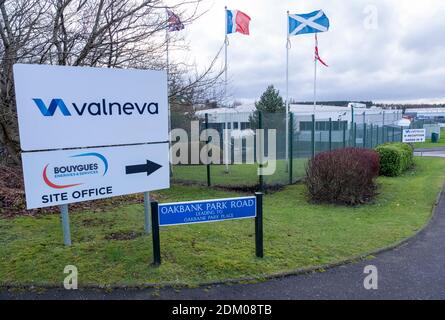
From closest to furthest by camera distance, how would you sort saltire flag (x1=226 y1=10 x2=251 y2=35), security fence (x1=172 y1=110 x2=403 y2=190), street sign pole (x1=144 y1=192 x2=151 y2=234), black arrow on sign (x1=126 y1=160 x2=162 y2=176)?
black arrow on sign (x1=126 y1=160 x2=162 y2=176)
street sign pole (x1=144 y1=192 x2=151 y2=234)
security fence (x1=172 y1=110 x2=403 y2=190)
saltire flag (x1=226 y1=10 x2=251 y2=35)

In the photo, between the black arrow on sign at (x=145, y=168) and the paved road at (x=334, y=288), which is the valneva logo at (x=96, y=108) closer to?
the black arrow on sign at (x=145, y=168)

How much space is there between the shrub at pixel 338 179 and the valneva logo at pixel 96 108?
493 cm

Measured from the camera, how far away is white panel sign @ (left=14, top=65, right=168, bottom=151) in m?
4.48

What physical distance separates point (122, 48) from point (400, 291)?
686 centimetres

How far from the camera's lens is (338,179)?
8.85 m

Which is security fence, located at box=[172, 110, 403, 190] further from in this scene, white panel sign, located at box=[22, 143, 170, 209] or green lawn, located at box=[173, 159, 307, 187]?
white panel sign, located at box=[22, 143, 170, 209]

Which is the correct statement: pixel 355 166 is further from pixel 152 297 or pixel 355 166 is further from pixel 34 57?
pixel 34 57

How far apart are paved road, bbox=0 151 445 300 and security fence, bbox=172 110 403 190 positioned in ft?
19.7

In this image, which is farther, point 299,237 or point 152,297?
point 299,237

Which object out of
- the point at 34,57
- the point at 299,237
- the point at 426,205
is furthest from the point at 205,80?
the point at 426,205

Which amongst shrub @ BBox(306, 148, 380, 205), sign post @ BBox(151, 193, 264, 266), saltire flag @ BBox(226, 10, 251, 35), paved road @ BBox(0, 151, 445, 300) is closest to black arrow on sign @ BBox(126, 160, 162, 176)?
sign post @ BBox(151, 193, 264, 266)

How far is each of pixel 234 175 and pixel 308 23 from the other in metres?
6.31

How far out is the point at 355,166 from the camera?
29.3 feet

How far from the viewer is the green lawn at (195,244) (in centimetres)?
439
